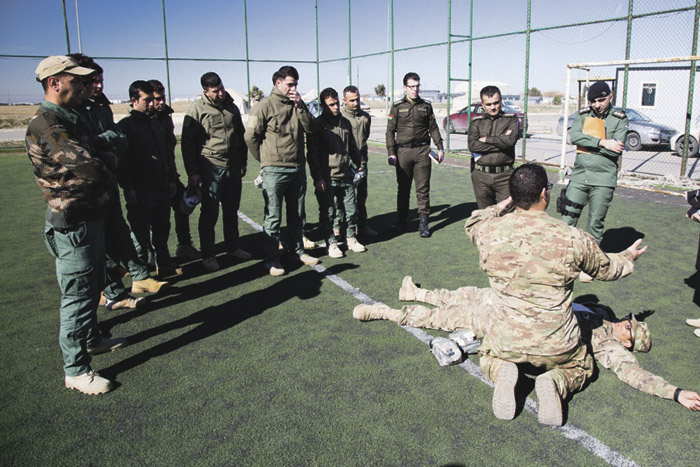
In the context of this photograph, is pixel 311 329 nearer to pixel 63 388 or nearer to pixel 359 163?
pixel 63 388

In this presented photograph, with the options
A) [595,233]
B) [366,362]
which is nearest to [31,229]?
[366,362]

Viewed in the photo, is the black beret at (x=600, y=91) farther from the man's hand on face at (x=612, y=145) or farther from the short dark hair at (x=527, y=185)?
the short dark hair at (x=527, y=185)

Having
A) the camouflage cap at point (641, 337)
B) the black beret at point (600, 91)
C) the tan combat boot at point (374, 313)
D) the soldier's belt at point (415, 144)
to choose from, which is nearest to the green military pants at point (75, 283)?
the tan combat boot at point (374, 313)

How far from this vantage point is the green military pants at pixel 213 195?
5855 mm

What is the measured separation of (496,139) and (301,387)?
4034 millimetres

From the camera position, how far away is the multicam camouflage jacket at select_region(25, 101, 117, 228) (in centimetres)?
313

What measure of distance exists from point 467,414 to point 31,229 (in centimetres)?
740

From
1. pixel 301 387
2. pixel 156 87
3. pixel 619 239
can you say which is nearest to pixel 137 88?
pixel 156 87

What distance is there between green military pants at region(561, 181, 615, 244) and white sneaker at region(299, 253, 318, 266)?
2.89 meters

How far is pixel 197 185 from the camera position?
226 inches

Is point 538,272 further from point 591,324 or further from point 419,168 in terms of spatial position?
point 419,168

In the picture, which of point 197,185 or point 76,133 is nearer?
point 76,133

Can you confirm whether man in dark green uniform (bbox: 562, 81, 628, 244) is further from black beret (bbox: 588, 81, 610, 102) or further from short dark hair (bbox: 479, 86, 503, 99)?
short dark hair (bbox: 479, 86, 503, 99)

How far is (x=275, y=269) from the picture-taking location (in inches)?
221
